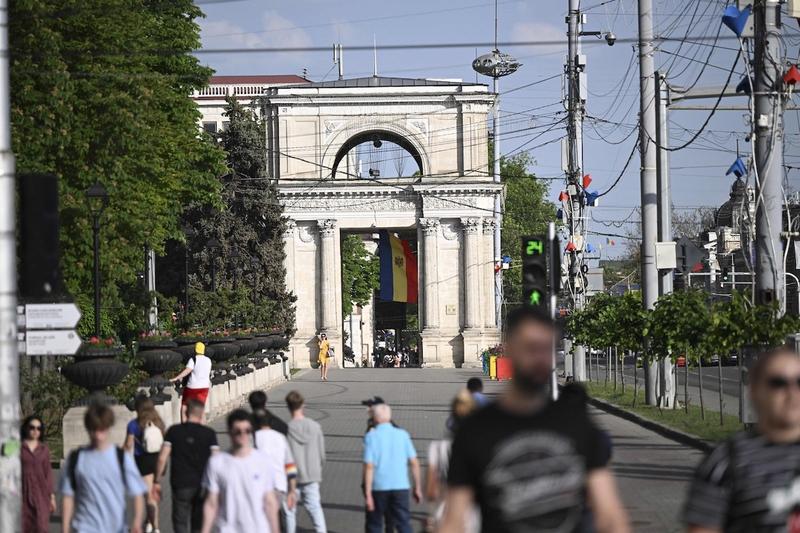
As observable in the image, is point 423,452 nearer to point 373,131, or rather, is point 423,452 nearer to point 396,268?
point 396,268

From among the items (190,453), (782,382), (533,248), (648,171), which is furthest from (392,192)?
(782,382)

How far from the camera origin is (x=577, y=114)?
2322 inches

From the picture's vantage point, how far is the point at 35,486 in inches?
538

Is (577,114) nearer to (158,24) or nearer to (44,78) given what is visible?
(158,24)

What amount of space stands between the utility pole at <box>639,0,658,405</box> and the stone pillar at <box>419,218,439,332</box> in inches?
1967

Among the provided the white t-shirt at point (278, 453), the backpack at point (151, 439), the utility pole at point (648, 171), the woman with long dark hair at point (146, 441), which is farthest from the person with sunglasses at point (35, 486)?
the utility pole at point (648, 171)

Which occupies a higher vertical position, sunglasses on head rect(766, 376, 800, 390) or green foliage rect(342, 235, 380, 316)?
green foliage rect(342, 235, 380, 316)

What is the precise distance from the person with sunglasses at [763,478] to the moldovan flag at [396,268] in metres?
81.3

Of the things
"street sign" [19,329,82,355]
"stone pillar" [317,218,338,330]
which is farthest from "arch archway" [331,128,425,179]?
"street sign" [19,329,82,355]

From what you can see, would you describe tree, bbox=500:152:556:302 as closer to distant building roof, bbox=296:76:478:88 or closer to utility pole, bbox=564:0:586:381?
distant building roof, bbox=296:76:478:88

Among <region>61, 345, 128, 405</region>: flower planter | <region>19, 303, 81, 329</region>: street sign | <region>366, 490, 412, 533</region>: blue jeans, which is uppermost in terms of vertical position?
<region>19, 303, 81, 329</region>: street sign

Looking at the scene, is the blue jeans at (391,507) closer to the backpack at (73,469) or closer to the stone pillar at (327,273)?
the backpack at (73,469)

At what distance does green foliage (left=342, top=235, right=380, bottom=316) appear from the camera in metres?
126

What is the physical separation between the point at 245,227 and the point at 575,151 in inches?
852
